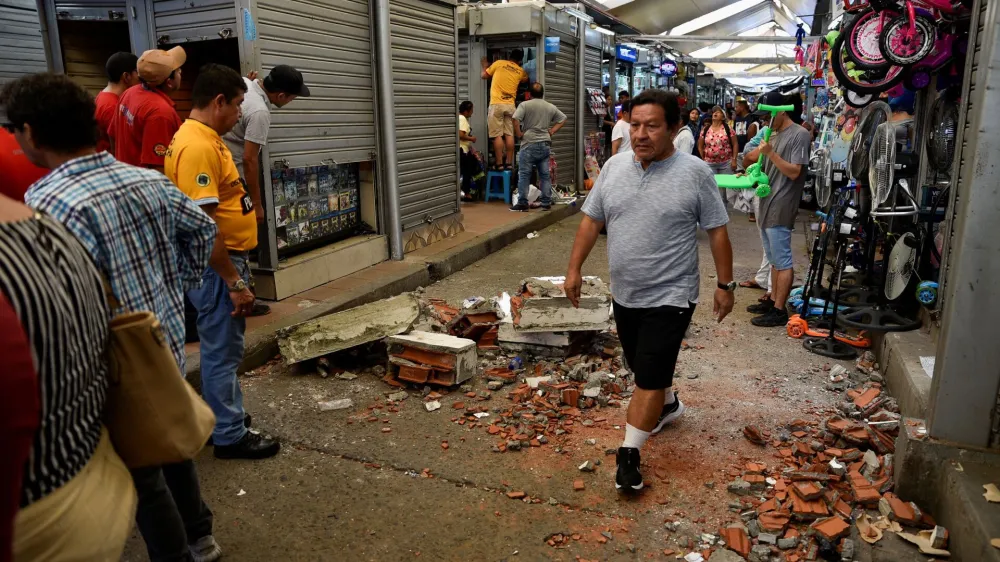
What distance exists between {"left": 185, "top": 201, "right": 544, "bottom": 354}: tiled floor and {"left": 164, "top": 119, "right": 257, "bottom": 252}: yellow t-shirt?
175 centimetres

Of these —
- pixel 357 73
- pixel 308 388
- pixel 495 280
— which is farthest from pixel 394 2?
pixel 308 388

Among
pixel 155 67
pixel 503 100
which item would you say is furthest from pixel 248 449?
pixel 503 100

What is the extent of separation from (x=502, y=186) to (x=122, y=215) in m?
10.7

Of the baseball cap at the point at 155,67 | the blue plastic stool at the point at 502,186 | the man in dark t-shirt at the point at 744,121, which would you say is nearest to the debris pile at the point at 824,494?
the baseball cap at the point at 155,67

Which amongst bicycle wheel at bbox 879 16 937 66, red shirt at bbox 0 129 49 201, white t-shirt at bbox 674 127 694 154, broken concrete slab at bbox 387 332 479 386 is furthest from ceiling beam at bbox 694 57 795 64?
red shirt at bbox 0 129 49 201

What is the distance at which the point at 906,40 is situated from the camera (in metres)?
5.54

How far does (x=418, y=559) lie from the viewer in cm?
310

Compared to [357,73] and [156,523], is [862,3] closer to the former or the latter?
[357,73]

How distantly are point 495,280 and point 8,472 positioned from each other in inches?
273

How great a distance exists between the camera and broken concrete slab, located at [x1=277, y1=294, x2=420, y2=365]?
512cm

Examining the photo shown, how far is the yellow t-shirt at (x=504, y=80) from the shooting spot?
1180cm

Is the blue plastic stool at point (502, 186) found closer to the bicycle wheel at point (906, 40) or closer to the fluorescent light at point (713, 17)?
the bicycle wheel at point (906, 40)

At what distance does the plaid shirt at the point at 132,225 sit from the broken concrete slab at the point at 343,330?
243 cm

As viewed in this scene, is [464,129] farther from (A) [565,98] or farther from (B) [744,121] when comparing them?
(B) [744,121]
